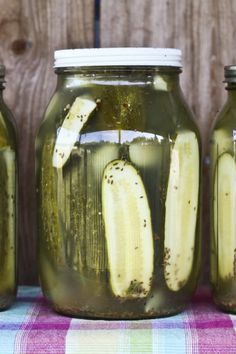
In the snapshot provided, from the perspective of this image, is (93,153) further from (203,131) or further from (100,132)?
(203,131)

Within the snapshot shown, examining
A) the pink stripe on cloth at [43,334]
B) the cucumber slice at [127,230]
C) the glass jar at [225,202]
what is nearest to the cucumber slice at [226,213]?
the glass jar at [225,202]

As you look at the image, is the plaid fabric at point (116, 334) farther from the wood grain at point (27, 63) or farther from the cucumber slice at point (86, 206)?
the wood grain at point (27, 63)

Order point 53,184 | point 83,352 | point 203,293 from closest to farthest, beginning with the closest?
point 83,352 < point 53,184 < point 203,293

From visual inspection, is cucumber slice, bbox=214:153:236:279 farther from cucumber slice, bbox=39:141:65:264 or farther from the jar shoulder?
cucumber slice, bbox=39:141:65:264

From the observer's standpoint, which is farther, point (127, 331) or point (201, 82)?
point (201, 82)

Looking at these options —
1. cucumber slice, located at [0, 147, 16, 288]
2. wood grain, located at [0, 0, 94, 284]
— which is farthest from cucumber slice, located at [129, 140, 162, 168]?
wood grain, located at [0, 0, 94, 284]

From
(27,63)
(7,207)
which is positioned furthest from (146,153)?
(27,63)

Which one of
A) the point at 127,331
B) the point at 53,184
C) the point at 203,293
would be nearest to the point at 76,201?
the point at 53,184
